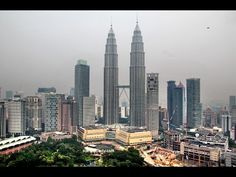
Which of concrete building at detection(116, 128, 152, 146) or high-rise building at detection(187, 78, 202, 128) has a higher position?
high-rise building at detection(187, 78, 202, 128)

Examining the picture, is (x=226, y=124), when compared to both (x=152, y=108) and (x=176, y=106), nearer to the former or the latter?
(x=176, y=106)

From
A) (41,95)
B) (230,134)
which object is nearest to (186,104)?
(230,134)

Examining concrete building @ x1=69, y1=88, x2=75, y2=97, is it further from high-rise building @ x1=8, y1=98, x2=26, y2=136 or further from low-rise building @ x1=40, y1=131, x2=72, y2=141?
high-rise building @ x1=8, y1=98, x2=26, y2=136

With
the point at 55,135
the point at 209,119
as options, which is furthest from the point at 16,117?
the point at 209,119

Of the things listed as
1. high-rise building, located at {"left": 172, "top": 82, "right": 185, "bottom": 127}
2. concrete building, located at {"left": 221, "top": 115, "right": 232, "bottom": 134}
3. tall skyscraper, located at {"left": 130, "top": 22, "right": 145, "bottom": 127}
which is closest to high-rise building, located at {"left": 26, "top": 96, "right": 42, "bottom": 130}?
tall skyscraper, located at {"left": 130, "top": 22, "right": 145, "bottom": 127}

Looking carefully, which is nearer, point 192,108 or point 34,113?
point 192,108
